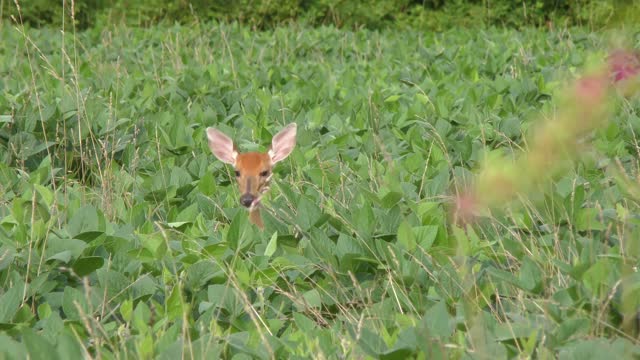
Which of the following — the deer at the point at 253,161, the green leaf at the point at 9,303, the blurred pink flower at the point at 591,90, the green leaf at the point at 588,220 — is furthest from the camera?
the deer at the point at 253,161

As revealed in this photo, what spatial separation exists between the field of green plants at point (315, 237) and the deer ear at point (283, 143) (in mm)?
162

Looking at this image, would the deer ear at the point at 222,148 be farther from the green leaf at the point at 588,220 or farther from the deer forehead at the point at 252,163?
the green leaf at the point at 588,220

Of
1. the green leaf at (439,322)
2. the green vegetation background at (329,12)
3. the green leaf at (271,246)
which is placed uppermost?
the green leaf at (439,322)

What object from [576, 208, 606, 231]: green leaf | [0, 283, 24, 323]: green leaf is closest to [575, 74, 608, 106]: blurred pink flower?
[0, 283, 24, 323]: green leaf

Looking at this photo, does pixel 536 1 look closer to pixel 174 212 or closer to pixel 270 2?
pixel 270 2

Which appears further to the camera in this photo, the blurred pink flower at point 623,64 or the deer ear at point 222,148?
the deer ear at point 222,148

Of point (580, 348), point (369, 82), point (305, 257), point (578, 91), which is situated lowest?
point (369, 82)

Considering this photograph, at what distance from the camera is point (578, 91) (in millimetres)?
1101

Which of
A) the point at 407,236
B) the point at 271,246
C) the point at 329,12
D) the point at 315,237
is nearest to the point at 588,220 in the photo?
the point at 407,236

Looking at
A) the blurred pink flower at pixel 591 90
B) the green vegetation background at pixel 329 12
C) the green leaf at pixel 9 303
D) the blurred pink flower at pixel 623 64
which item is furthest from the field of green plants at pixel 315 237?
the green vegetation background at pixel 329 12

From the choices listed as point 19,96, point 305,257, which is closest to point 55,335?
point 305,257

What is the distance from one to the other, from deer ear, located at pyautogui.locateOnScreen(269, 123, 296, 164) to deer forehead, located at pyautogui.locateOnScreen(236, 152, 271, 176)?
72 mm

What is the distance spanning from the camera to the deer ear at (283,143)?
4891 millimetres

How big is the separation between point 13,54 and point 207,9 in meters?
6.94
